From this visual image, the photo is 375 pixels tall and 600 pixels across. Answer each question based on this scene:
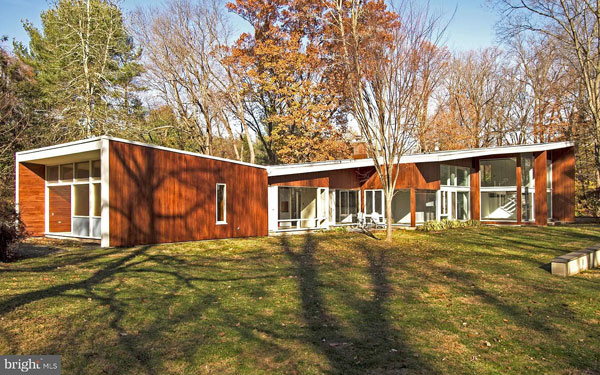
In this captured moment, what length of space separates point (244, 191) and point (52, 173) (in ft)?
23.0

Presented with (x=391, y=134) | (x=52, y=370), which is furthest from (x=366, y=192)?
(x=52, y=370)

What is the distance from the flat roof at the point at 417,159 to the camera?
684 inches

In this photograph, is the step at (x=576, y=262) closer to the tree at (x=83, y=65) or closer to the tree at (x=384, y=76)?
the tree at (x=384, y=76)

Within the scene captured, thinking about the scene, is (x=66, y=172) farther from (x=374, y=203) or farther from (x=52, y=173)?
(x=374, y=203)

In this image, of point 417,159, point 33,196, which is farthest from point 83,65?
point 417,159

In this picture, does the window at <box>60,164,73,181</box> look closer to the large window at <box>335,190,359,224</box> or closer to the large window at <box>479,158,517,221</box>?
the large window at <box>335,190,359,224</box>

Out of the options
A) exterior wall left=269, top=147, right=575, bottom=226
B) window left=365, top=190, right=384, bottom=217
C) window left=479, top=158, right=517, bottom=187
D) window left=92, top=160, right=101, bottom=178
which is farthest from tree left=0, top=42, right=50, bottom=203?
window left=479, top=158, right=517, bottom=187

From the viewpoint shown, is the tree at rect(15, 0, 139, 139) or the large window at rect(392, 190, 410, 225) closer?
the tree at rect(15, 0, 139, 139)

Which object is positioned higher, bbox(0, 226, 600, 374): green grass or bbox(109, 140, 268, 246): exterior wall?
bbox(109, 140, 268, 246): exterior wall

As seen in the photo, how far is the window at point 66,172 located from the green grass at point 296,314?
15.5 ft

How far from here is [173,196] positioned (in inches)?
515

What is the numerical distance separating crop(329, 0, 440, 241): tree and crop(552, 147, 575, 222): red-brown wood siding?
43.7ft

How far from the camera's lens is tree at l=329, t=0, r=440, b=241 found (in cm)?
1314

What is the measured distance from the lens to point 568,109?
29.5 metres
